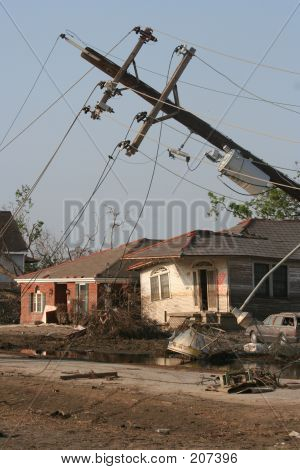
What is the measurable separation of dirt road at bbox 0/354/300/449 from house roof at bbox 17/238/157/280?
22.8 m

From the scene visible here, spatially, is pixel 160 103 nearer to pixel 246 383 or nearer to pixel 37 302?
pixel 246 383

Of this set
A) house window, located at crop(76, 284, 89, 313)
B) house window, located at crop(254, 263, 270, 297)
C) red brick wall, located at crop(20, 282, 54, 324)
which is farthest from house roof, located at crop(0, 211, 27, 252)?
house window, located at crop(254, 263, 270, 297)

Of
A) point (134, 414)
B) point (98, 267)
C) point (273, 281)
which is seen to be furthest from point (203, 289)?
point (134, 414)

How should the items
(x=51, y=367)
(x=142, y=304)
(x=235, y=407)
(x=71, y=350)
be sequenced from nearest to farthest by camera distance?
1. (x=235, y=407)
2. (x=51, y=367)
3. (x=71, y=350)
4. (x=142, y=304)

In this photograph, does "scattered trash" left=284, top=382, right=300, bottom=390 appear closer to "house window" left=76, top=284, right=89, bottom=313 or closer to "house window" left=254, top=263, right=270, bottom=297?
"house window" left=254, top=263, right=270, bottom=297

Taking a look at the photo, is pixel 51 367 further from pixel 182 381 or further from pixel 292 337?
pixel 292 337

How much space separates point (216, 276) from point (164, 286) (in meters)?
3.18

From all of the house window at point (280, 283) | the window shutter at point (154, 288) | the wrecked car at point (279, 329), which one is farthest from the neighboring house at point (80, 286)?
the wrecked car at point (279, 329)

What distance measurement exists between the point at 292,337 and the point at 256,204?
95.5 ft

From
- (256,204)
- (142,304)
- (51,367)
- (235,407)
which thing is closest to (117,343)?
(142,304)

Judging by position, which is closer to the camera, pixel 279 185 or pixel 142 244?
pixel 279 185

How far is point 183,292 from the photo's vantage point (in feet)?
116

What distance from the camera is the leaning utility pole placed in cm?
1864

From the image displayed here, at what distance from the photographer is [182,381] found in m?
17.8
